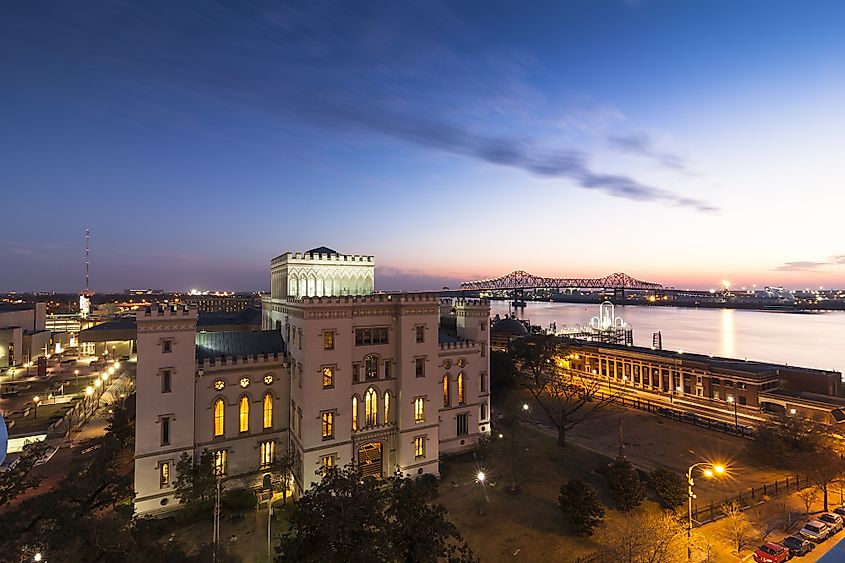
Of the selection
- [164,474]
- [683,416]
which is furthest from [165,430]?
[683,416]

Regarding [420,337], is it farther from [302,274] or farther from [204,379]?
[204,379]

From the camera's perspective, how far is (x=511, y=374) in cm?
5922

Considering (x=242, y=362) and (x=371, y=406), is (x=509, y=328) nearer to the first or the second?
(x=371, y=406)

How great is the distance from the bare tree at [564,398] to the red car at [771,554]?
1710 centimetres

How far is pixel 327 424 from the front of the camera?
3222cm

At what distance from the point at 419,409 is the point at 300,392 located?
1041cm

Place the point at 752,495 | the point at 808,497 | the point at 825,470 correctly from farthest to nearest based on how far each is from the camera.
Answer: the point at 752,495, the point at 825,470, the point at 808,497

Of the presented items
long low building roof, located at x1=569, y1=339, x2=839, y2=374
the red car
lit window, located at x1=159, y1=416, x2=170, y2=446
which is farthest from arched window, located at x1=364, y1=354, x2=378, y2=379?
long low building roof, located at x1=569, y1=339, x2=839, y2=374

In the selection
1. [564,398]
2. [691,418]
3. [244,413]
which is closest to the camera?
[244,413]

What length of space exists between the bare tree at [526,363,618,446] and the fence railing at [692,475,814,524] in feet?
40.8

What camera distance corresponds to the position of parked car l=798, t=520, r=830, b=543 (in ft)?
84.0

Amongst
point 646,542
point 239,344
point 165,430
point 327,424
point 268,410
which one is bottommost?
point 646,542

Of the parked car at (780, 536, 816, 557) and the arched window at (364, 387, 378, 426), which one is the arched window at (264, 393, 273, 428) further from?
the parked car at (780, 536, 816, 557)

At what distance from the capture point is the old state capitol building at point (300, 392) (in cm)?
2950
